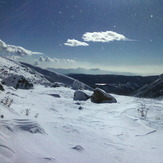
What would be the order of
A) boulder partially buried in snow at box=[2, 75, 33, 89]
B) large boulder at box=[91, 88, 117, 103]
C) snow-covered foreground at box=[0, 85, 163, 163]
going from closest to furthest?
snow-covered foreground at box=[0, 85, 163, 163] < large boulder at box=[91, 88, 117, 103] < boulder partially buried in snow at box=[2, 75, 33, 89]

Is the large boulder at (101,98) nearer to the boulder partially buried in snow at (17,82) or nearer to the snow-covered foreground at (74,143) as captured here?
the snow-covered foreground at (74,143)

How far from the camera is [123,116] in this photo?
6672 mm

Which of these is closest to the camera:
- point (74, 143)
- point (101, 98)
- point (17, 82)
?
point (74, 143)

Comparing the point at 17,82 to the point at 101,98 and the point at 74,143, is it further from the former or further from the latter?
the point at 74,143

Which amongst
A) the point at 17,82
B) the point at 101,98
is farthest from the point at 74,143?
the point at 17,82

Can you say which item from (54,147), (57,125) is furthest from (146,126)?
(54,147)

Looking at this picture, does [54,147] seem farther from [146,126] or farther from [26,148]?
[146,126]

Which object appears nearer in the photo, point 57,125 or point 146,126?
point 57,125

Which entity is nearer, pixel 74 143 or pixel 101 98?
pixel 74 143

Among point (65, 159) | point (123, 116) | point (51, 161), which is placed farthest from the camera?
point (123, 116)

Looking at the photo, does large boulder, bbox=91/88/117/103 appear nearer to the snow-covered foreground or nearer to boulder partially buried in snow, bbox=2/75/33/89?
the snow-covered foreground

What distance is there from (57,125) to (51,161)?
6.00ft

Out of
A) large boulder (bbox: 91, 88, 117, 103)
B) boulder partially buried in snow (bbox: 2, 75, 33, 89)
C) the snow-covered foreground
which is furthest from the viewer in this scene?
boulder partially buried in snow (bbox: 2, 75, 33, 89)

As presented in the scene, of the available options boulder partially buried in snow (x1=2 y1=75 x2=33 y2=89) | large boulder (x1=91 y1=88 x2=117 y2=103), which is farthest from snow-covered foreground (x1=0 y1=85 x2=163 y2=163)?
boulder partially buried in snow (x1=2 y1=75 x2=33 y2=89)
